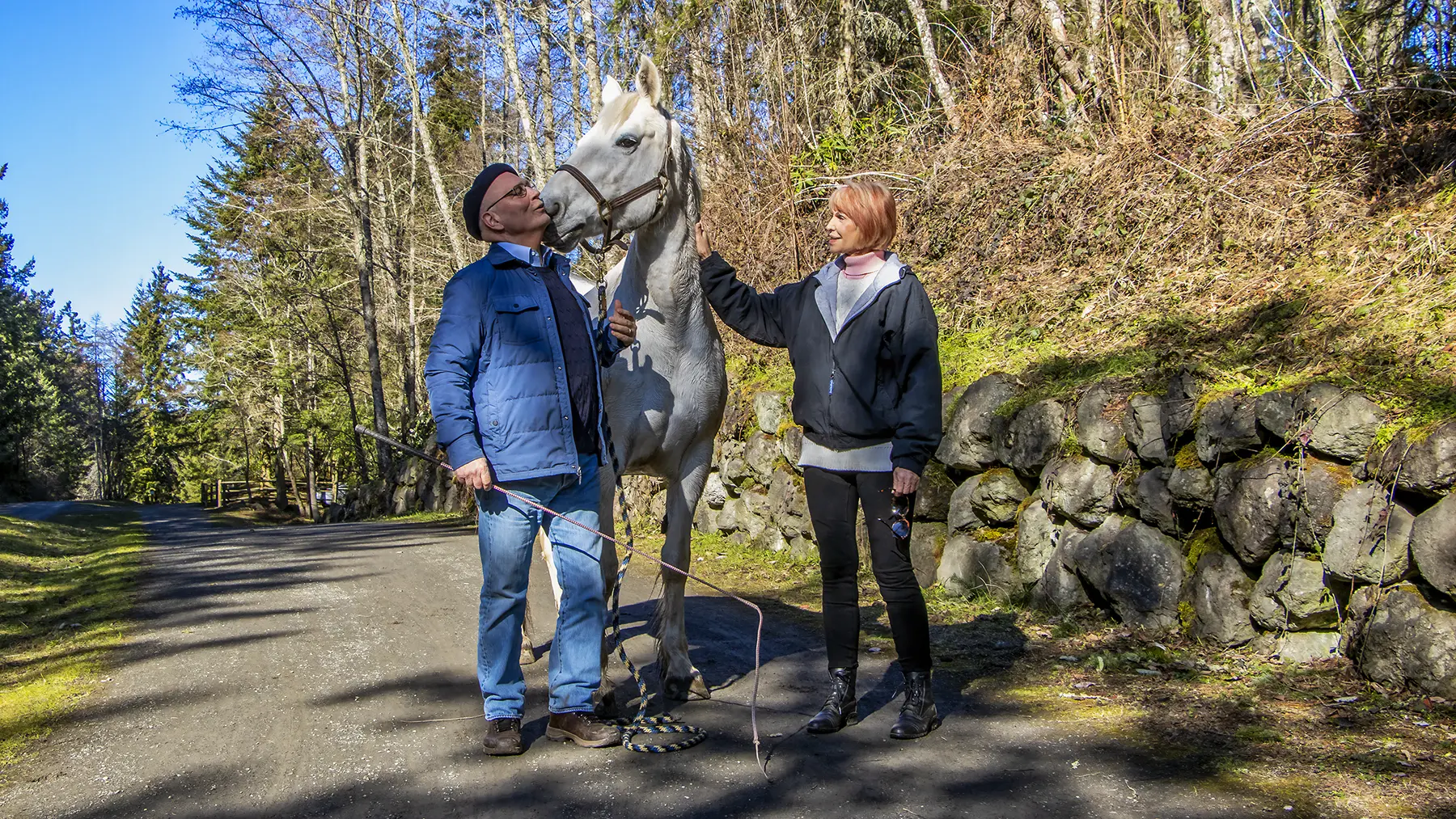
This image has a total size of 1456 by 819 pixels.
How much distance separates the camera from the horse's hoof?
4426 millimetres

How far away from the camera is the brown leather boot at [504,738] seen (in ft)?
12.0

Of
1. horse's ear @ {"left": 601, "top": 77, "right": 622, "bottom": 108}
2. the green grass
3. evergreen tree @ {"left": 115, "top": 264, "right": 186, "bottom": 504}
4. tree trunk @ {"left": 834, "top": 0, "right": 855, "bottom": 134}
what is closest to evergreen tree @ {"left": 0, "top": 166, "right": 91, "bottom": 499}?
evergreen tree @ {"left": 115, "top": 264, "right": 186, "bottom": 504}

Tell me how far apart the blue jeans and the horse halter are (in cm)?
102

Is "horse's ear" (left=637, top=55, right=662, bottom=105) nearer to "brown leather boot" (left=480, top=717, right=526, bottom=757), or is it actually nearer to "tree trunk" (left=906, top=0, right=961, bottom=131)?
"brown leather boot" (left=480, top=717, right=526, bottom=757)

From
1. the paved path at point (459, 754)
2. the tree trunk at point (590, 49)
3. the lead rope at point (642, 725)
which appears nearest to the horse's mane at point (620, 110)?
the lead rope at point (642, 725)

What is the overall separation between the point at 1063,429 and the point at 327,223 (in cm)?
2837

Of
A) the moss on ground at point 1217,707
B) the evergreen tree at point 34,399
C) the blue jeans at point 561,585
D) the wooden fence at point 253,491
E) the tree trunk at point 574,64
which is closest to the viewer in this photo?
the moss on ground at point 1217,707

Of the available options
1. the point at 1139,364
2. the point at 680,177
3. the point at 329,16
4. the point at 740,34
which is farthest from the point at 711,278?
the point at 329,16

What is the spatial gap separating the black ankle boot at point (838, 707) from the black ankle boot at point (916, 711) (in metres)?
0.21

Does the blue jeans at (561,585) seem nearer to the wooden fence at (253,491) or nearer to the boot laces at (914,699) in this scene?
the boot laces at (914,699)

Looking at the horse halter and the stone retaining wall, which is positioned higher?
the horse halter

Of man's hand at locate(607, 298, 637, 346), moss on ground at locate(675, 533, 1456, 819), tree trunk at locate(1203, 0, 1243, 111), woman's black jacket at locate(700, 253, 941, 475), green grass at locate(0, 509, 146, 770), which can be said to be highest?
tree trunk at locate(1203, 0, 1243, 111)

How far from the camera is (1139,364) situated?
579cm

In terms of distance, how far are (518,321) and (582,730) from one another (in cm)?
160
